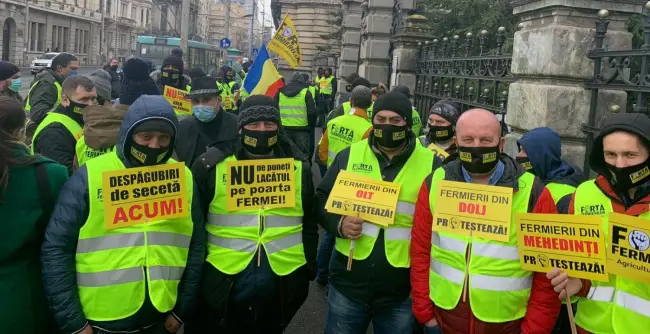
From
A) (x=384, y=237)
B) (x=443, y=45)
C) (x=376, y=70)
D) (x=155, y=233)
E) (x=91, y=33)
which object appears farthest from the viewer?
(x=91, y=33)

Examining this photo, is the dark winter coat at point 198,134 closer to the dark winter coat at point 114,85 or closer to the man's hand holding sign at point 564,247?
the man's hand holding sign at point 564,247

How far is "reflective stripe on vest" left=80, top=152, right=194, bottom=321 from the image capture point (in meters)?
2.79

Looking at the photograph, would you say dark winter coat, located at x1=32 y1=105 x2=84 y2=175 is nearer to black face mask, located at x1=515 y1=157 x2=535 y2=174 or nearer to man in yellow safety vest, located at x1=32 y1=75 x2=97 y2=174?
man in yellow safety vest, located at x1=32 y1=75 x2=97 y2=174

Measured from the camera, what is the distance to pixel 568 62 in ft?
15.8

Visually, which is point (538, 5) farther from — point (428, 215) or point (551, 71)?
point (428, 215)

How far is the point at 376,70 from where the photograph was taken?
14.0m

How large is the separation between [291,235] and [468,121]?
1.19 metres

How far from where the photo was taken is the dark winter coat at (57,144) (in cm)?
424

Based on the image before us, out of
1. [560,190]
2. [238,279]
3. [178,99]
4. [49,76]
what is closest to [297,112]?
[178,99]

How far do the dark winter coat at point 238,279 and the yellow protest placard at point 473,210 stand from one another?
0.90 metres

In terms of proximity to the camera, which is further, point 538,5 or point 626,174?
point 538,5

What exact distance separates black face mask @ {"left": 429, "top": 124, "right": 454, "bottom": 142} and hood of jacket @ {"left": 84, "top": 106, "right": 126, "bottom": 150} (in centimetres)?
244

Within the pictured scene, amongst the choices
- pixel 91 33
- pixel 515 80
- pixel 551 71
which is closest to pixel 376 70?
pixel 515 80

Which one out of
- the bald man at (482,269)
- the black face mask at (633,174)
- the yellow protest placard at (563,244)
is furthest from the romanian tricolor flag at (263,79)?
the black face mask at (633,174)
